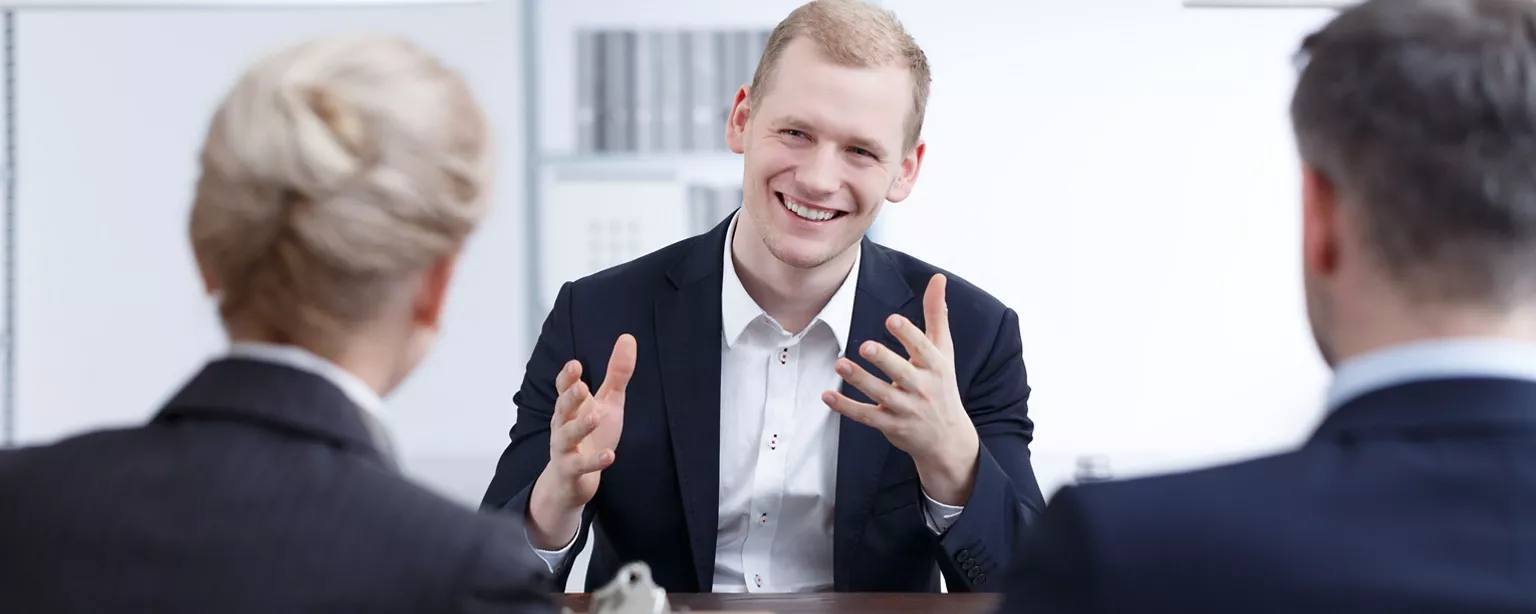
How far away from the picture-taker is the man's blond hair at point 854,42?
6.42 ft

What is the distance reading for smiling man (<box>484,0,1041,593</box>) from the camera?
1921 mm

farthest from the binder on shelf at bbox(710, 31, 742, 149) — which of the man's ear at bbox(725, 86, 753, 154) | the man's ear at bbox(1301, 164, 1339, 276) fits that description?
the man's ear at bbox(1301, 164, 1339, 276)

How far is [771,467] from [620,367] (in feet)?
1.30

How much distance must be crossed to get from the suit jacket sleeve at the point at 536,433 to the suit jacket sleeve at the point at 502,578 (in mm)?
759

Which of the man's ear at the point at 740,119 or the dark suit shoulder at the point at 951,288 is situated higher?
the man's ear at the point at 740,119

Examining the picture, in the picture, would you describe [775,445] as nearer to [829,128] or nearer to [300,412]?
[829,128]

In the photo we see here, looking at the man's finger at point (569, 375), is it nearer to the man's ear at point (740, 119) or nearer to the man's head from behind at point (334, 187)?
the man's head from behind at point (334, 187)

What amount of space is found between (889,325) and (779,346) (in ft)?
1.48

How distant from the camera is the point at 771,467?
6.46ft

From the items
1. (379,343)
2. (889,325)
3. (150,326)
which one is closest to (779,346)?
(889,325)

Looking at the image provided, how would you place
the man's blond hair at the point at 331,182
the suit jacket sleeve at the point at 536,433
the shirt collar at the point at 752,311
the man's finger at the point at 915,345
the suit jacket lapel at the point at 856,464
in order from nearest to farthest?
the man's blond hair at the point at 331,182
the man's finger at the point at 915,345
the suit jacket sleeve at the point at 536,433
the suit jacket lapel at the point at 856,464
the shirt collar at the point at 752,311

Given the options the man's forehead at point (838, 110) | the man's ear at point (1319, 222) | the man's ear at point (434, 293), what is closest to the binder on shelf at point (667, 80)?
the man's forehead at point (838, 110)

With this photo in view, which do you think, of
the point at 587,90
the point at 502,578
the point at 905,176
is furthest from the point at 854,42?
the point at 587,90

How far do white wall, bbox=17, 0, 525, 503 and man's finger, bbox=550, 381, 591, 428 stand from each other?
197cm
